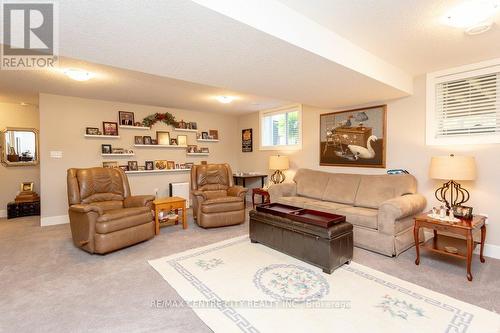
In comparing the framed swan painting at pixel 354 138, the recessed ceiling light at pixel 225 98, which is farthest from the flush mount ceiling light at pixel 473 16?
the recessed ceiling light at pixel 225 98

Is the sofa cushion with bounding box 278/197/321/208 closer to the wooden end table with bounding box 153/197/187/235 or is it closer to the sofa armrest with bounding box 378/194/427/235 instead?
the sofa armrest with bounding box 378/194/427/235

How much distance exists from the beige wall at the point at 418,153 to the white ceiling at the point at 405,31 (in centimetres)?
73

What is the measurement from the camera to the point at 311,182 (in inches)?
175

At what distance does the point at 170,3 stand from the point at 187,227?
350 cm

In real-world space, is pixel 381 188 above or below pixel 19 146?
below

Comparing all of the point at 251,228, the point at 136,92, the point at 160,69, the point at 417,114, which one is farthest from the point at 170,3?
the point at 417,114

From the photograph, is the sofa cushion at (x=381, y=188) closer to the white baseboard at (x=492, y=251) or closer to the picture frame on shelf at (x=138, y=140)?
the white baseboard at (x=492, y=251)

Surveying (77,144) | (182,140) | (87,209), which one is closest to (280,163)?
(182,140)

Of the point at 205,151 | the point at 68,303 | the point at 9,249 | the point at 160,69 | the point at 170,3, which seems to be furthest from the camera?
the point at 205,151

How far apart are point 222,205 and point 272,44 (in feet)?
9.19

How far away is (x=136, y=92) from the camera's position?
4.32 meters

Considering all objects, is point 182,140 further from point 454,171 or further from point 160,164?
point 454,171

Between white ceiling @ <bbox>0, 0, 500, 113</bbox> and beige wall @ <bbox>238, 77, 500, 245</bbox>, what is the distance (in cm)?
34

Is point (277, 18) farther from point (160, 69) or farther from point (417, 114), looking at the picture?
point (417, 114)
